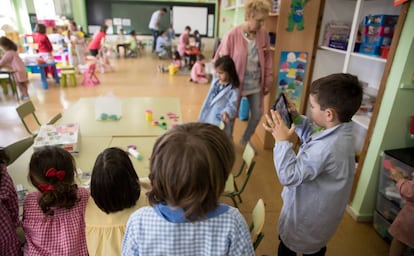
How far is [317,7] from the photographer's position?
9.22 ft

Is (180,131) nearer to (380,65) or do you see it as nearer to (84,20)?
(380,65)

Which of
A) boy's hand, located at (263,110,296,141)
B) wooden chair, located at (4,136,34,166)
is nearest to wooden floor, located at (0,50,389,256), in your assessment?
boy's hand, located at (263,110,296,141)

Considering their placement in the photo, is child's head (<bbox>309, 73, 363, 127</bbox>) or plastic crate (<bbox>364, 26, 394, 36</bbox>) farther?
plastic crate (<bbox>364, 26, 394, 36</bbox>)

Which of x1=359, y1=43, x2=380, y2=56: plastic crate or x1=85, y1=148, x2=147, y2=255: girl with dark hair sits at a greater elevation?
x1=359, y1=43, x2=380, y2=56: plastic crate

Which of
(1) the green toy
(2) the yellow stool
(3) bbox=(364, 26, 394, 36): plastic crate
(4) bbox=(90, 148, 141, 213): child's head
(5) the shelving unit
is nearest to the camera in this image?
(4) bbox=(90, 148, 141, 213): child's head

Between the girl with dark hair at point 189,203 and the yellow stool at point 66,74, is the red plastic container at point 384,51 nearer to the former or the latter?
the girl with dark hair at point 189,203

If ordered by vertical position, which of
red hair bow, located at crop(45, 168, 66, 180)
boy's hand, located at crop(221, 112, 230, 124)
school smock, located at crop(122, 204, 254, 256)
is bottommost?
boy's hand, located at crop(221, 112, 230, 124)

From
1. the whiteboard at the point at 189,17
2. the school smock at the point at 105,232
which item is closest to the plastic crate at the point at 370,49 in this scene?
the school smock at the point at 105,232

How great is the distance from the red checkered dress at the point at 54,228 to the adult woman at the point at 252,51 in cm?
204

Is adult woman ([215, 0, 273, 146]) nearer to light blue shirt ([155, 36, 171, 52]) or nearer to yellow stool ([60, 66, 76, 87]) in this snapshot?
yellow stool ([60, 66, 76, 87])

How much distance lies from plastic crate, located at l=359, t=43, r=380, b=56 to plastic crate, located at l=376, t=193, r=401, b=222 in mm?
1059

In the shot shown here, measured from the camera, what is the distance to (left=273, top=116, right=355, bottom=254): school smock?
1146 millimetres

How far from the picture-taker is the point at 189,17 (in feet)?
35.7

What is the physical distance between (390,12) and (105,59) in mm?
6980
